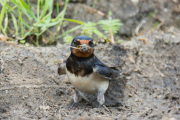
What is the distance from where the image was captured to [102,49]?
5.92 metres

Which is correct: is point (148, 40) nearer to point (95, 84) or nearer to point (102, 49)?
point (102, 49)

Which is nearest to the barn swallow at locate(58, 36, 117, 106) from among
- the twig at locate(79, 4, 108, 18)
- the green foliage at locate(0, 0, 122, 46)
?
the green foliage at locate(0, 0, 122, 46)

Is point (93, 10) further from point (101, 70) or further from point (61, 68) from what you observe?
point (101, 70)

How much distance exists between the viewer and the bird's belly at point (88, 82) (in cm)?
445

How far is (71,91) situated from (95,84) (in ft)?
2.48

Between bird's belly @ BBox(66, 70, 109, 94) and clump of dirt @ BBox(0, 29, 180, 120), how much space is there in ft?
1.12

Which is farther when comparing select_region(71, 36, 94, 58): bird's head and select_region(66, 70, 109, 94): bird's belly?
select_region(66, 70, 109, 94): bird's belly

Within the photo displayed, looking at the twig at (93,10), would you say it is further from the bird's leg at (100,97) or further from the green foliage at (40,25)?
the bird's leg at (100,97)

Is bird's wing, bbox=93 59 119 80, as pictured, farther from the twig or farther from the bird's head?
the twig

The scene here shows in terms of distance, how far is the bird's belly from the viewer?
14.6ft

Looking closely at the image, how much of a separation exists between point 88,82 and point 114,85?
46.3 inches

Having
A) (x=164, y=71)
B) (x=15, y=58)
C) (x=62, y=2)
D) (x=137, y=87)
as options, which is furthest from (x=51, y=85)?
(x=62, y=2)

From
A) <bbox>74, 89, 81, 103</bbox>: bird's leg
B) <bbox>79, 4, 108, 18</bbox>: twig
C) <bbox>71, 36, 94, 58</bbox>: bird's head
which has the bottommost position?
<bbox>74, 89, 81, 103</bbox>: bird's leg

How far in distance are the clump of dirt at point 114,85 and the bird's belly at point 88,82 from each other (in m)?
0.34
